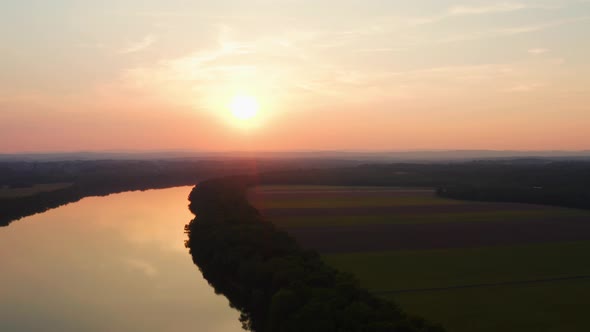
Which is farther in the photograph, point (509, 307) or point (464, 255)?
point (464, 255)

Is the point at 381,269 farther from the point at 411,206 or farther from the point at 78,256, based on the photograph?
the point at 411,206

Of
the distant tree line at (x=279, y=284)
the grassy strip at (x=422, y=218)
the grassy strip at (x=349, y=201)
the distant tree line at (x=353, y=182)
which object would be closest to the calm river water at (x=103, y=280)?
the distant tree line at (x=279, y=284)

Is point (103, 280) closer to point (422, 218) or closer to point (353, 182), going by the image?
point (422, 218)

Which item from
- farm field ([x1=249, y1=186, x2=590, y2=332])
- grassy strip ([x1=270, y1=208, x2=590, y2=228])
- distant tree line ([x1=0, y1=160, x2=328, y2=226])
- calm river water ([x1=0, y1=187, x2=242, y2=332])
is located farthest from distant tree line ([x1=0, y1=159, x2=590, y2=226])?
calm river water ([x1=0, y1=187, x2=242, y2=332])

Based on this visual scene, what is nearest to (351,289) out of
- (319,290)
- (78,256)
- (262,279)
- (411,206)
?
(319,290)

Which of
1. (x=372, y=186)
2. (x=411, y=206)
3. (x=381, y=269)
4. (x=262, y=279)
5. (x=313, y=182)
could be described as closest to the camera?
(x=262, y=279)

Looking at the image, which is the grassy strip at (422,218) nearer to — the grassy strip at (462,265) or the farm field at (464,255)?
the farm field at (464,255)

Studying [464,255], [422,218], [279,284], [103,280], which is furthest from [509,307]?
[422,218]
